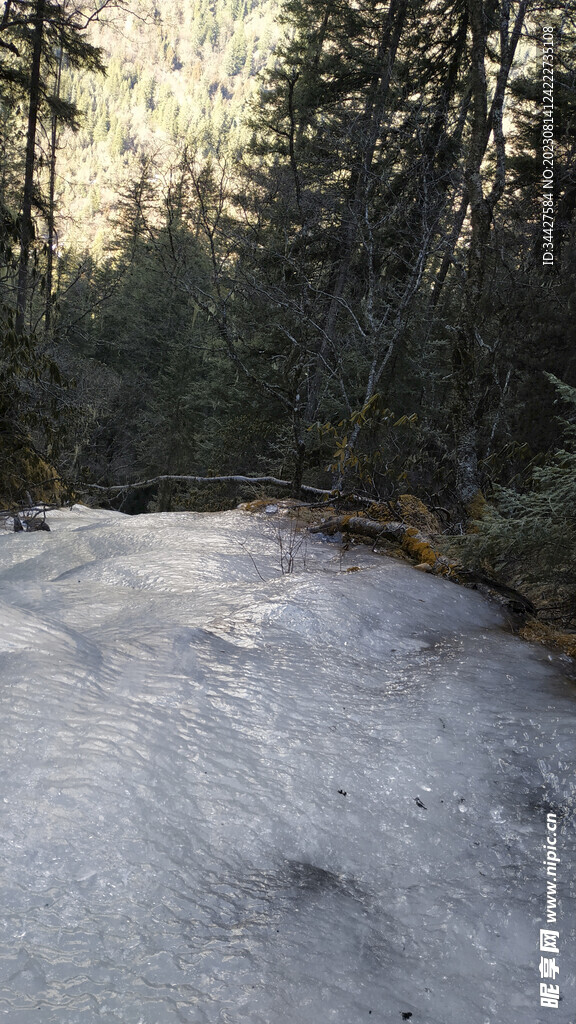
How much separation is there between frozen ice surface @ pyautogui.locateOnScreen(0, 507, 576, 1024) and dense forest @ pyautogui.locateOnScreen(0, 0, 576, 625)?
159 cm

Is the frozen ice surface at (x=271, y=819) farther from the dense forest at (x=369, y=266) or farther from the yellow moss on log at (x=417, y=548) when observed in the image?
the yellow moss on log at (x=417, y=548)

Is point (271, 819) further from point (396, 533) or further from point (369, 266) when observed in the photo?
point (369, 266)

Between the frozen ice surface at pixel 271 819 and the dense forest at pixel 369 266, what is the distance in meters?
1.59

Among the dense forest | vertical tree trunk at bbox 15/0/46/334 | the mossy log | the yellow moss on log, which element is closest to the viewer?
the mossy log

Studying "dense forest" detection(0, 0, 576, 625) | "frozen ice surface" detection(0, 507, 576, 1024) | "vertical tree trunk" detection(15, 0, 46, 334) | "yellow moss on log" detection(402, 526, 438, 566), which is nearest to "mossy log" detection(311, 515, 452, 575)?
"yellow moss on log" detection(402, 526, 438, 566)

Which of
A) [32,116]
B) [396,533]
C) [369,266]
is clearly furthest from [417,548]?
[32,116]

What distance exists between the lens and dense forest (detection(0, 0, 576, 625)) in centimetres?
616

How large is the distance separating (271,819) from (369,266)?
7476mm

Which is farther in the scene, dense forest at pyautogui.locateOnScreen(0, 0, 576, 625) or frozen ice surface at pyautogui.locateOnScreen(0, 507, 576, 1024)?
dense forest at pyautogui.locateOnScreen(0, 0, 576, 625)

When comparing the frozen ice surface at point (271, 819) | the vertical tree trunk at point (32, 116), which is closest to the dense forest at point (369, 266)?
the vertical tree trunk at point (32, 116)

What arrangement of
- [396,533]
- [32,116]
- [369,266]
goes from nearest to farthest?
[396,533] < [369,266] < [32,116]

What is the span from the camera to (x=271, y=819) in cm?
170

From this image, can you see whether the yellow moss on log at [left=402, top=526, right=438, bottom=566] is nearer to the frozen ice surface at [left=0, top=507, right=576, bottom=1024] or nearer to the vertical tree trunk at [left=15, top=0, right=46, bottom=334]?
the frozen ice surface at [left=0, top=507, right=576, bottom=1024]

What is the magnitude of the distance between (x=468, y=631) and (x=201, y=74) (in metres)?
212
